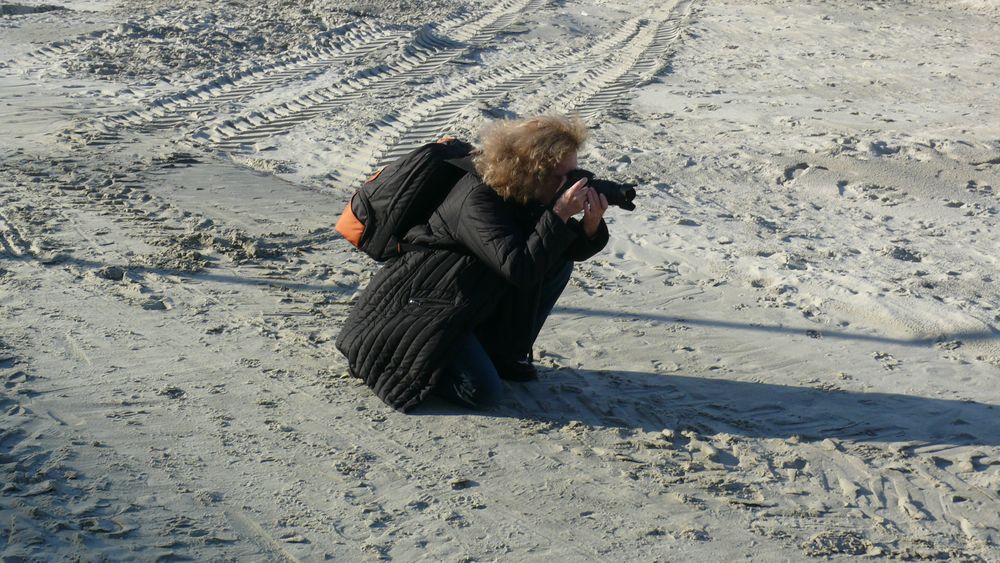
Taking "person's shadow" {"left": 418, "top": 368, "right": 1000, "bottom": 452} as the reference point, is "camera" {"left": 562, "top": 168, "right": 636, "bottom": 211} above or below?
above

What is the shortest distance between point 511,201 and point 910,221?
13.8 ft

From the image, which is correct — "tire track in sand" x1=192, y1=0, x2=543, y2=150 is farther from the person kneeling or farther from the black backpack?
the person kneeling

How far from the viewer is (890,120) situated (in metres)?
9.64

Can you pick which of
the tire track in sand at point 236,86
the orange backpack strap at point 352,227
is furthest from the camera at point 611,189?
the tire track in sand at point 236,86

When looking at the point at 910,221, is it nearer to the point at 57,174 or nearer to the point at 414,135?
the point at 414,135

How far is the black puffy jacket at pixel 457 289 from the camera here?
3.95 m

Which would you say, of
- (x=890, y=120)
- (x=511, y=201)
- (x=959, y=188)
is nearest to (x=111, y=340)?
(x=511, y=201)

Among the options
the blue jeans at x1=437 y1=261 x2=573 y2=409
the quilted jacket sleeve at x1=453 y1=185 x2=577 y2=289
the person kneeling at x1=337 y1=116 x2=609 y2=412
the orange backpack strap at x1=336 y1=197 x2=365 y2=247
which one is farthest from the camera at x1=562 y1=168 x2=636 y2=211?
the orange backpack strap at x1=336 y1=197 x2=365 y2=247

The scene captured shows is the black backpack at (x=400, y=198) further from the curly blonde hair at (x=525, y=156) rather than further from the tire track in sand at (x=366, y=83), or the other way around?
the tire track in sand at (x=366, y=83)

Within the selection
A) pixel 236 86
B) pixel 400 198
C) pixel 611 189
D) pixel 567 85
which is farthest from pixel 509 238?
pixel 236 86

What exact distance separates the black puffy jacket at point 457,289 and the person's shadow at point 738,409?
0.25 metres

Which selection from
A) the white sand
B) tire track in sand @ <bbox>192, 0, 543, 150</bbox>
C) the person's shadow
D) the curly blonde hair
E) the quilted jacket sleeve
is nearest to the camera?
the white sand

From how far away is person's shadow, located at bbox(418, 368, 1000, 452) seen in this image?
4324 millimetres

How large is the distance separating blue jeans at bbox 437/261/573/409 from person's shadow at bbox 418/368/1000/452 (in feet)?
0.25
